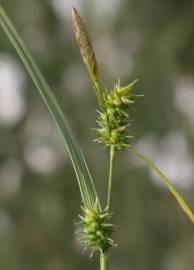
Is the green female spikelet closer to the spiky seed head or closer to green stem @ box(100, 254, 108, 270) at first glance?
the spiky seed head

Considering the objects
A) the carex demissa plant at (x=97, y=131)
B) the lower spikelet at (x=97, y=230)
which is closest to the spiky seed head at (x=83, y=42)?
the carex demissa plant at (x=97, y=131)

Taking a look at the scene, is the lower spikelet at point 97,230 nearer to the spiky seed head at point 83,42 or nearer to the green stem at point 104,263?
the green stem at point 104,263

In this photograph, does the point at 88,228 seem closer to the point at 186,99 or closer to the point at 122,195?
the point at 122,195

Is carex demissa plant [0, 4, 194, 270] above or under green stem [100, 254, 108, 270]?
above

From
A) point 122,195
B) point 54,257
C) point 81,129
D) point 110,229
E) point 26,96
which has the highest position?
point 26,96

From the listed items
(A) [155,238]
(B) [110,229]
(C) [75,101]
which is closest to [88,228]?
(B) [110,229]

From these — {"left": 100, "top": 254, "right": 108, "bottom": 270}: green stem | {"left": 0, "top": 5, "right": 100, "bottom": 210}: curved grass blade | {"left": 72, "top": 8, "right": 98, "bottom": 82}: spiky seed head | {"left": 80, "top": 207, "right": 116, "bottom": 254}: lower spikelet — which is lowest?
{"left": 100, "top": 254, "right": 108, "bottom": 270}: green stem

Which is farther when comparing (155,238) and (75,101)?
(75,101)

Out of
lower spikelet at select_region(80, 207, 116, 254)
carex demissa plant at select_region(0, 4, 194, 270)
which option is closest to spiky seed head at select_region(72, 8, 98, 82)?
carex demissa plant at select_region(0, 4, 194, 270)
